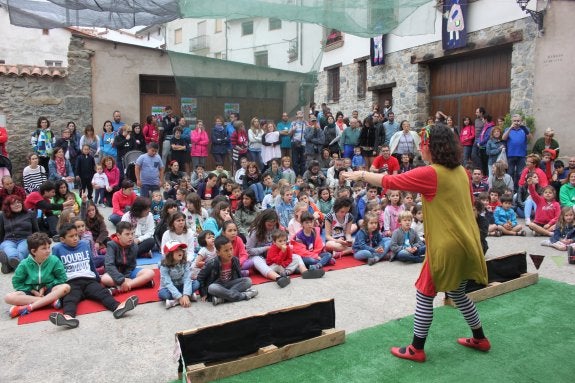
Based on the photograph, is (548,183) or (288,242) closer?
(288,242)

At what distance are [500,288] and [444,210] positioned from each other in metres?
2.37

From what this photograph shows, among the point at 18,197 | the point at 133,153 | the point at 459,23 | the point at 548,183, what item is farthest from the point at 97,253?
the point at 459,23

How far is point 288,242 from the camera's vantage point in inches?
261

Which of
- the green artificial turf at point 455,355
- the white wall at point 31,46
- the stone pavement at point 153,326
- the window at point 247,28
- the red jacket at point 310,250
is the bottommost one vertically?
the stone pavement at point 153,326

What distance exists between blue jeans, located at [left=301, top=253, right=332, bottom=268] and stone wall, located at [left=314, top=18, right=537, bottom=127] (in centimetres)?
743

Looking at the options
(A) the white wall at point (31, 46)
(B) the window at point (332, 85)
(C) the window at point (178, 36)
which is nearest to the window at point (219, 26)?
(C) the window at point (178, 36)

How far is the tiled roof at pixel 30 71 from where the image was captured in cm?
1205

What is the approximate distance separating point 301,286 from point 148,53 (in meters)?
10.2

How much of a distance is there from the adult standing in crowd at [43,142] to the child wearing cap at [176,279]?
22.0 ft

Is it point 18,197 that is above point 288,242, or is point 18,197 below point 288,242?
above

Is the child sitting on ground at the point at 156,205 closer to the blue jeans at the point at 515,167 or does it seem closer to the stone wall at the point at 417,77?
the blue jeans at the point at 515,167

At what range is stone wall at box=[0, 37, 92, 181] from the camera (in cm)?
1227

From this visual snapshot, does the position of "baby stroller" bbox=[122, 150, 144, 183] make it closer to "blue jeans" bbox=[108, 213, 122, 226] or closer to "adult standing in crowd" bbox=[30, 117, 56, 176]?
"adult standing in crowd" bbox=[30, 117, 56, 176]

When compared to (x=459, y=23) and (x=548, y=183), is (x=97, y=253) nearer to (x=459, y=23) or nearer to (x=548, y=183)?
(x=548, y=183)
